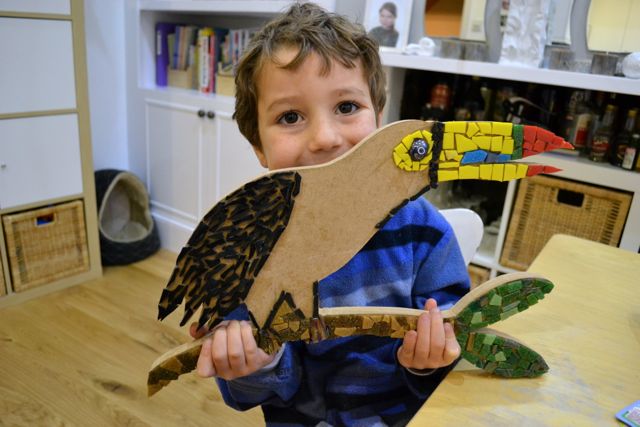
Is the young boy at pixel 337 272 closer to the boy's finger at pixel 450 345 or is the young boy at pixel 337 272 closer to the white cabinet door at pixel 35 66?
the boy's finger at pixel 450 345

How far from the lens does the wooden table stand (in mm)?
541

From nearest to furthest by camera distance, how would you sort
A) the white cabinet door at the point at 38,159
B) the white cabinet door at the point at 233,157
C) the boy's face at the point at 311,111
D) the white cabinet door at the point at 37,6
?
1. the boy's face at the point at 311,111
2. the white cabinet door at the point at 37,6
3. the white cabinet door at the point at 38,159
4. the white cabinet door at the point at 233,157

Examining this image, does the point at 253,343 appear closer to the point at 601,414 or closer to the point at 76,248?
the point at 601,414

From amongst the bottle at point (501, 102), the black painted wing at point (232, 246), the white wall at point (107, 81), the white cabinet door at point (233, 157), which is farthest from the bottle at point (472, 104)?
the white wall at point (107, 81)

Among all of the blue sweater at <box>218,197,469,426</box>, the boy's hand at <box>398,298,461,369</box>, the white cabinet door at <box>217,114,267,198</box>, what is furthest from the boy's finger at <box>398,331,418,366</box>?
the white cabinet door at <box>217,114,267,198</box>

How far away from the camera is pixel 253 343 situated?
57cm

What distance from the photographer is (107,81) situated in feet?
8.45

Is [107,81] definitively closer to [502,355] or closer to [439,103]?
[439,103]

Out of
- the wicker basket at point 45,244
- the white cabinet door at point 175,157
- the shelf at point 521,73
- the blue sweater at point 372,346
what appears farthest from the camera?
the white cabinet door at point 175,157

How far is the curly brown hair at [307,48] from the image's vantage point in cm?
66

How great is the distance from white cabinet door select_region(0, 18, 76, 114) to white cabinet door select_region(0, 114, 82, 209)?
0.06m

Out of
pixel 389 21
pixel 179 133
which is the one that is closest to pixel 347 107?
pixel 389 21

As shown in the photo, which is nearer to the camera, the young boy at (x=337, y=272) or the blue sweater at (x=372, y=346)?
the young boy at (x=337, y=272)

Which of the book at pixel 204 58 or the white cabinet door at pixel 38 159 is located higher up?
the book at pixel 204 58
